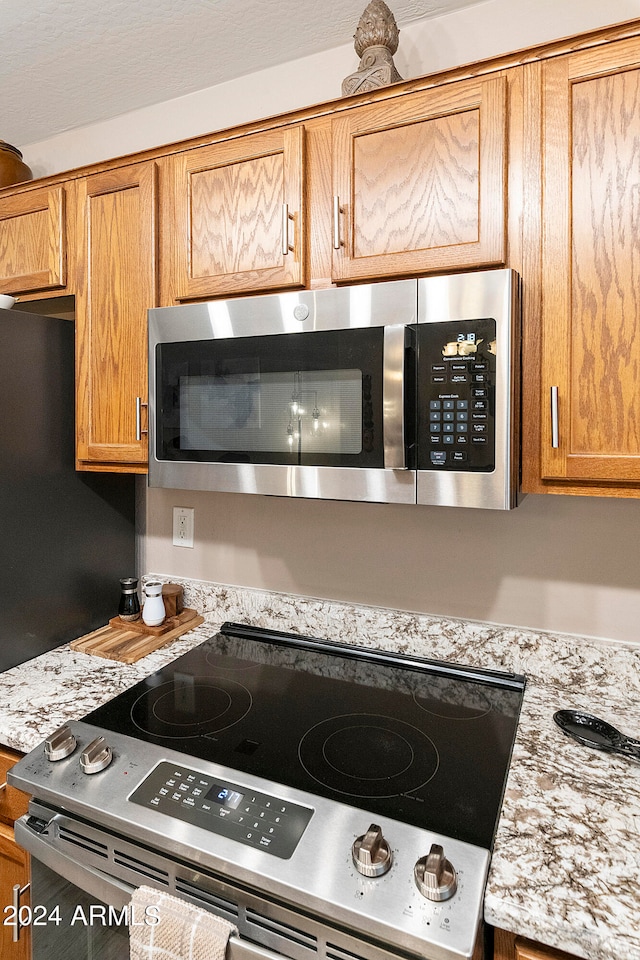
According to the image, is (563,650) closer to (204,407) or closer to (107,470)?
(204,407)

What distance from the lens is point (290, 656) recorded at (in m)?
1.54

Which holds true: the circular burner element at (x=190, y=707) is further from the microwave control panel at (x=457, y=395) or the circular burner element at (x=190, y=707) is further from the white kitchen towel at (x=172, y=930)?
Result: the microwave control panel at (x=457, y=395)


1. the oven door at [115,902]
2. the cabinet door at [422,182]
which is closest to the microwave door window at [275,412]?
the cabinet door at [422,182]

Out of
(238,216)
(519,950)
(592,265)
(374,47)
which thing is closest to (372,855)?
(519,950)

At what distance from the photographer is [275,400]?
1197mm

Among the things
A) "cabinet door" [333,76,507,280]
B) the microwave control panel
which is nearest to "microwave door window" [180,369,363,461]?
the microwave control panel

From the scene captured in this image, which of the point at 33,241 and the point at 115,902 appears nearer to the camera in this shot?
the point at 115,902

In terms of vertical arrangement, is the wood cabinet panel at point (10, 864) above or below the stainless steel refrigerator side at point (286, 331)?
below

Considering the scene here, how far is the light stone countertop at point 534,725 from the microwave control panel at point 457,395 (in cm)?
56

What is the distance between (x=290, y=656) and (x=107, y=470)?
71 centimetres

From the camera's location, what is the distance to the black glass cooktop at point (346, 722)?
965 mm

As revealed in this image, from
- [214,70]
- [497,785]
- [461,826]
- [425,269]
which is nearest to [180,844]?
[461,826]

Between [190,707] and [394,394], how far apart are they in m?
0.83

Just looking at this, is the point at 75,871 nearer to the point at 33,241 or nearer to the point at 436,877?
the point at 436,877
